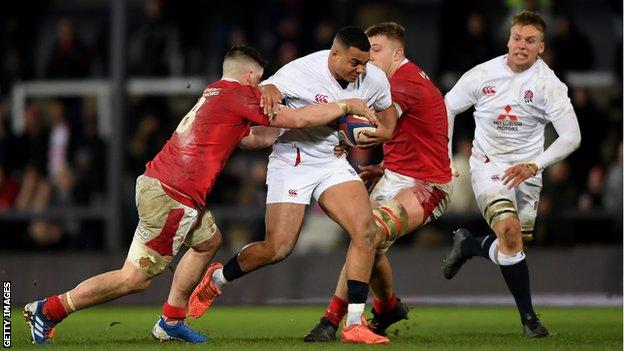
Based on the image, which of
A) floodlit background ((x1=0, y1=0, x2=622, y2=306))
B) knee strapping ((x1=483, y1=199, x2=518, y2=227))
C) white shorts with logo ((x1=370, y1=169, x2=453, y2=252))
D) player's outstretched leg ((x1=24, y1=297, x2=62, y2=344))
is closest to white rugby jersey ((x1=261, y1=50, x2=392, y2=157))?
white shorts with logo ((x1=370, y1=169, x2=453, y2=252))

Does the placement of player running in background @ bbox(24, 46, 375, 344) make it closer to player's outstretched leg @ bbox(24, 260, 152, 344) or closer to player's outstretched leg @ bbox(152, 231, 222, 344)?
player's outstretched leg @ bbox(24, 260, 152, 344)

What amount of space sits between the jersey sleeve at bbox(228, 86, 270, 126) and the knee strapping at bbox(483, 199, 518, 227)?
2332mm

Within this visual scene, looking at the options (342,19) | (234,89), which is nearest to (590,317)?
(234,89)

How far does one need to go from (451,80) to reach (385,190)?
6870 millimetres

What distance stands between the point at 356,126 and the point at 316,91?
0.43 meters

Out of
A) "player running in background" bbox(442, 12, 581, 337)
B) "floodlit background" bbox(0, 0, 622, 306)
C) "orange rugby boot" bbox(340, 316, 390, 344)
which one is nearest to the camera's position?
"orange rugby boot" bbox(340, 316, 390, 344)

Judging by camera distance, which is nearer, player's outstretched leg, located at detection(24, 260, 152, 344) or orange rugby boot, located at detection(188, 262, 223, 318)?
player's outstretched leg, located at detection(24, 260, 152, 344)

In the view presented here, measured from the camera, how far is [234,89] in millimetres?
10641

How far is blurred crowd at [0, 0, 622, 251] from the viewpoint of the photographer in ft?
→ 59.3

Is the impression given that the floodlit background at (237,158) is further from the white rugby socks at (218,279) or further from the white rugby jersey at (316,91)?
the white rugby jersey at (316,91)

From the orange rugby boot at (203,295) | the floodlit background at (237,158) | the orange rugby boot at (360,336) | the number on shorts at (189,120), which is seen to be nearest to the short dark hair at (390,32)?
the number on shorts at (189,120)

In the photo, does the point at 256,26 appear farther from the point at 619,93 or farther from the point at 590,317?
the point at 590,317

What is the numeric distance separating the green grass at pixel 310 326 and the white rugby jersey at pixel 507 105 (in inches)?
60.0

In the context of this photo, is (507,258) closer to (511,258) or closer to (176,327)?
(511,258)
